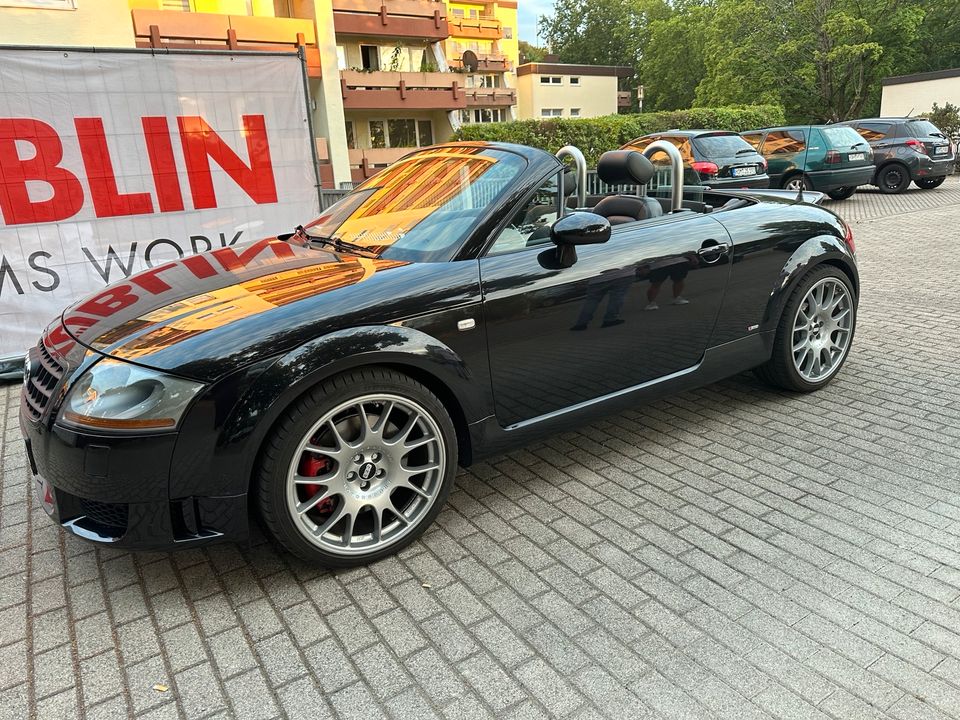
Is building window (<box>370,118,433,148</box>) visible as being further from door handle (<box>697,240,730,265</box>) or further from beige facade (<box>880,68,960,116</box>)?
door handle (<box>697,240,730,265</box>)

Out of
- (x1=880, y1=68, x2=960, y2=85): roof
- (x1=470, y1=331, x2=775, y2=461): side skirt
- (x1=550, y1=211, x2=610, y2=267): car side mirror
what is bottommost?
(x1=470, y1=331, x2=775, y2=461): side skirt

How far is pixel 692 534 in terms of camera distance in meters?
2.97

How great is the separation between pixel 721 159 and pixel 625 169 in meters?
Answer: 10.7

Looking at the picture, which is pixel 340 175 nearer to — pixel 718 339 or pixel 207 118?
pixel 207 118

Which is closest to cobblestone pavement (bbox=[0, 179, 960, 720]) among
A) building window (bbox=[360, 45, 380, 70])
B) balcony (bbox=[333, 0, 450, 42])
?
balcony (bbox=[333, 0, 450, 42])

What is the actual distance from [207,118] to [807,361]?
5240 millimetres

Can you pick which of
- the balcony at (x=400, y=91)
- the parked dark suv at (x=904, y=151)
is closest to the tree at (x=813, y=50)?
the balcony at (x=400, y=91)

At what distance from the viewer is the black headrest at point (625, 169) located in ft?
12.0

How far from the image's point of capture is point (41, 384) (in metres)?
2.68

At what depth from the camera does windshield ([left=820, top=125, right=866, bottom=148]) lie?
14.8 m

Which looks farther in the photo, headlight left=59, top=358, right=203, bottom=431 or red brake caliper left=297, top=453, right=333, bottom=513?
red brake caliper left=297, top=453, right=333, bottom=513

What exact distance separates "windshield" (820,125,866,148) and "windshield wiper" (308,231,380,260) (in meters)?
14.4

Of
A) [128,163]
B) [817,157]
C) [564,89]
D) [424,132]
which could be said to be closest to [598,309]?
[128,163]

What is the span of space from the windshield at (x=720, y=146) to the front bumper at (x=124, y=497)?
12833 mm
